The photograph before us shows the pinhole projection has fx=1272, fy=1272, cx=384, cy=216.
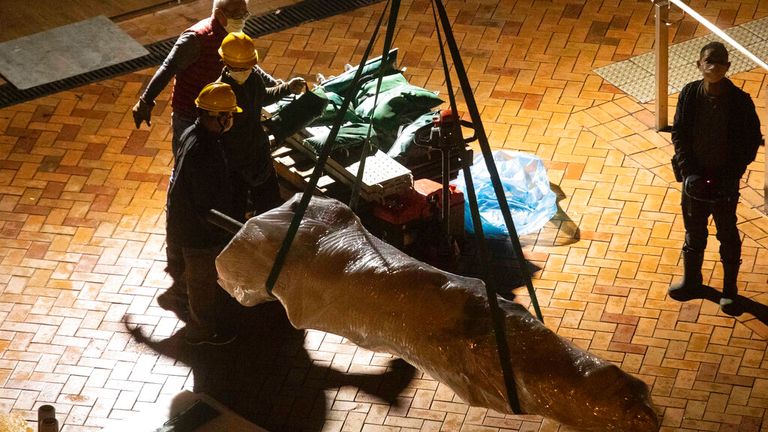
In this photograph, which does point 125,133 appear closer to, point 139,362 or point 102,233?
point 102,233

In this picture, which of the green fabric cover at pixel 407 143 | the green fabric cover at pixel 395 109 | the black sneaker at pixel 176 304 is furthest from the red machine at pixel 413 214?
the black sneaker at pixel 176 304

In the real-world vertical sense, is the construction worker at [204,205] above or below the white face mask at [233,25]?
below

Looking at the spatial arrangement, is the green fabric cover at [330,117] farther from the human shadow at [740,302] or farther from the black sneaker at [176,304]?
the human shadow at [740,302]

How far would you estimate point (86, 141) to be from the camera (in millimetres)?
9383

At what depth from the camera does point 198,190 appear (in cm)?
675

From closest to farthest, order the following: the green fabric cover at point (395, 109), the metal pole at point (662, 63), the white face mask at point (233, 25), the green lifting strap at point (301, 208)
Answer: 1. the green lifting strap at point (301, 208)
2. the white face mask at point (233, 25)
3. the green fabric cover at point (395, 109)
4. the metal pole at point (662, 63)

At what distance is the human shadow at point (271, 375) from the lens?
6.88 meters

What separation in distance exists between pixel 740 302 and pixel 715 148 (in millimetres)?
994

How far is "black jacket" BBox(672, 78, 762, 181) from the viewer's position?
6984mm

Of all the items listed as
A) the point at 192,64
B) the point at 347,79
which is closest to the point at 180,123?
the point at 192,64

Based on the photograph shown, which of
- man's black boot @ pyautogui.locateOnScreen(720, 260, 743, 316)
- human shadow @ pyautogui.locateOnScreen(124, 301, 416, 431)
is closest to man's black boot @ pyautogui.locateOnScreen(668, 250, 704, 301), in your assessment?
man's black boot @ pyautogui.locateOnScreen(720, 260, 743, 316)

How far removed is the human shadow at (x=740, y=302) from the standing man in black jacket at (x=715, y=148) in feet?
0.19

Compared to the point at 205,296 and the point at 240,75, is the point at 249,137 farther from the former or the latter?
the point at 205,296

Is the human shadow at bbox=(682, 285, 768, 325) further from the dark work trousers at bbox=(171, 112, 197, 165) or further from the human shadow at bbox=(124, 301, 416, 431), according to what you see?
the dark work trousers at bbox=(171, 112, 197, 165)
